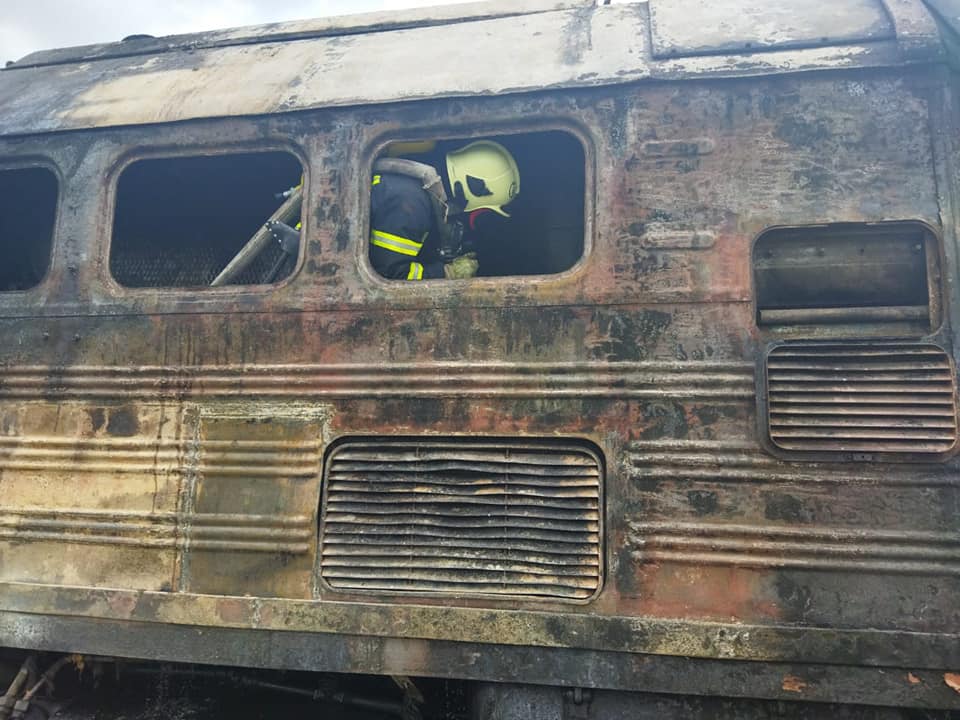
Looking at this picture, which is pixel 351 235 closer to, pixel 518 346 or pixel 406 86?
pixel 406 86

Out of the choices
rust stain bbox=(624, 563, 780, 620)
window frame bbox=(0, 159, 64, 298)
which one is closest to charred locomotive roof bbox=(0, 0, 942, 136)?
window frame bbox=(0, 159, 64, 298)

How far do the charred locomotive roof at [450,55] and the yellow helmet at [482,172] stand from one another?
0.83 feet

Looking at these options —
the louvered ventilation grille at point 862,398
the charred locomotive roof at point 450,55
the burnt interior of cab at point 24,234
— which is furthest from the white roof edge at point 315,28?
the louvered ventilation grille at point 862,398

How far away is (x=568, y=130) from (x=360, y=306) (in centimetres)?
103

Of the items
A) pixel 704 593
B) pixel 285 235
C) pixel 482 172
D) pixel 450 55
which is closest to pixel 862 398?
pixel 704 593

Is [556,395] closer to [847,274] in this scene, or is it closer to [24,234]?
[847,274]

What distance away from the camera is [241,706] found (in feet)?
9.67

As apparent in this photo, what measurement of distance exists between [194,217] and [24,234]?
111 cm

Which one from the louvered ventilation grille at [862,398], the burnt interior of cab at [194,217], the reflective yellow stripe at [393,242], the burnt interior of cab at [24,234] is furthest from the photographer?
the burnt interior of cab at [24,234]

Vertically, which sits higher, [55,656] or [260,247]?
[260,247]

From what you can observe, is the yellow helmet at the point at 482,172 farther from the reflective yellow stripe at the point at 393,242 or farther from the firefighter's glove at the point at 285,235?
the firefighter's glove at the point at 285,235

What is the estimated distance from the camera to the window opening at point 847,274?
2.31m

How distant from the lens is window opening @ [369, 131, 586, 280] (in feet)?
8.93

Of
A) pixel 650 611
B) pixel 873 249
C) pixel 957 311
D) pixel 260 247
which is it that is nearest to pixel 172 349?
pixel 260 247
